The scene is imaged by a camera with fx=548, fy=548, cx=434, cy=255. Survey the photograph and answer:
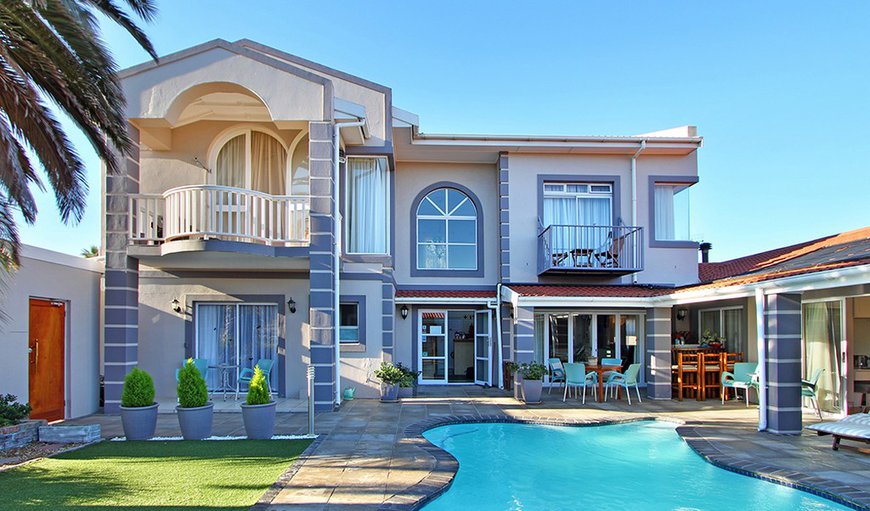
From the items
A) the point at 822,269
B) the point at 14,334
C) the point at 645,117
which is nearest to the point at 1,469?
the point at 14,334

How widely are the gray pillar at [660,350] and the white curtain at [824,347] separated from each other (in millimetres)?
2686

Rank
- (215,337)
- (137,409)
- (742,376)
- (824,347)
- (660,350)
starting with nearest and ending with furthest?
(137,409) → (824,347) → (742,376) → (660,350) → (215,337)

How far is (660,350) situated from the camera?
12.8 m

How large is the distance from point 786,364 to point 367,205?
31.1 feet

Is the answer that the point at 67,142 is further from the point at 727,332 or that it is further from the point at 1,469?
the point at 727,332

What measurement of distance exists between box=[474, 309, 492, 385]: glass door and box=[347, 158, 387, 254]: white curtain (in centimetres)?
375

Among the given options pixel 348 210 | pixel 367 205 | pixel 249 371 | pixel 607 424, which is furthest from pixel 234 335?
pixel 607 424

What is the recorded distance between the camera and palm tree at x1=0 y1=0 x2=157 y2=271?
666cm

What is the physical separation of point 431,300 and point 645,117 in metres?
8.57

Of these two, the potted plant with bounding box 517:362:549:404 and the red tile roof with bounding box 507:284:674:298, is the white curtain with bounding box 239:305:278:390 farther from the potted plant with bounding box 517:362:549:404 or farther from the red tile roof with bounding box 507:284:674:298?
the red tile roof with bounding box 507:284:674:298

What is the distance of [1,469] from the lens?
6973 mm

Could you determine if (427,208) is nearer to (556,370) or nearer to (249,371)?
(556,370)

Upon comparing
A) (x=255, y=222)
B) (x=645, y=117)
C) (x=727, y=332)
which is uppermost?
(x=645, y=117)

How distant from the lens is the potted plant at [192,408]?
28.0ft
